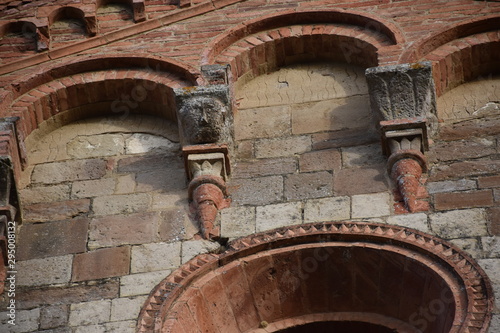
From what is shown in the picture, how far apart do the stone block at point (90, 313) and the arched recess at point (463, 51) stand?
11.5 ft

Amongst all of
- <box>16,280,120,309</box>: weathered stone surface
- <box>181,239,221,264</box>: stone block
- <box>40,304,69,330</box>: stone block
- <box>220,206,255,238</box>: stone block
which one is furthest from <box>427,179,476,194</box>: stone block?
<box>40,304,69,330</box>: stone block

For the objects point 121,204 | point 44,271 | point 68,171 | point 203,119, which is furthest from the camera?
point 68,171

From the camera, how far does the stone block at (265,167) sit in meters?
9.88

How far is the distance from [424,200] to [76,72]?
3511 millimetres

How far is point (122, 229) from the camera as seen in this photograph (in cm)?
951

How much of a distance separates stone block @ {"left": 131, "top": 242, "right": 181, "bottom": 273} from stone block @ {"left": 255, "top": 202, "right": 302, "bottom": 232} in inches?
24.7

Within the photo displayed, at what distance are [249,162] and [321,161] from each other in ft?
1.91

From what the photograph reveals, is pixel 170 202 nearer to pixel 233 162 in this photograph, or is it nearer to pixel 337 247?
pixel 233 162

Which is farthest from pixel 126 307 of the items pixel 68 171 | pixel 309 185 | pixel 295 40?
pixel 295 40

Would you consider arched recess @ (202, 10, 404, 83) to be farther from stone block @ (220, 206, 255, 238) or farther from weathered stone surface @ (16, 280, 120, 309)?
weathered stone surface @ (16, 280, 120, 309)

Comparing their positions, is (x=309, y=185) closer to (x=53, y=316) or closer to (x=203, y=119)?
(x=203, y=119)

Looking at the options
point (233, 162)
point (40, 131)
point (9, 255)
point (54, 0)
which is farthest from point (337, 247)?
point (54, 0)

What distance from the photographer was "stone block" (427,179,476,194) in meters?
9.35

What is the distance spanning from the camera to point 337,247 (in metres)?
9.01
